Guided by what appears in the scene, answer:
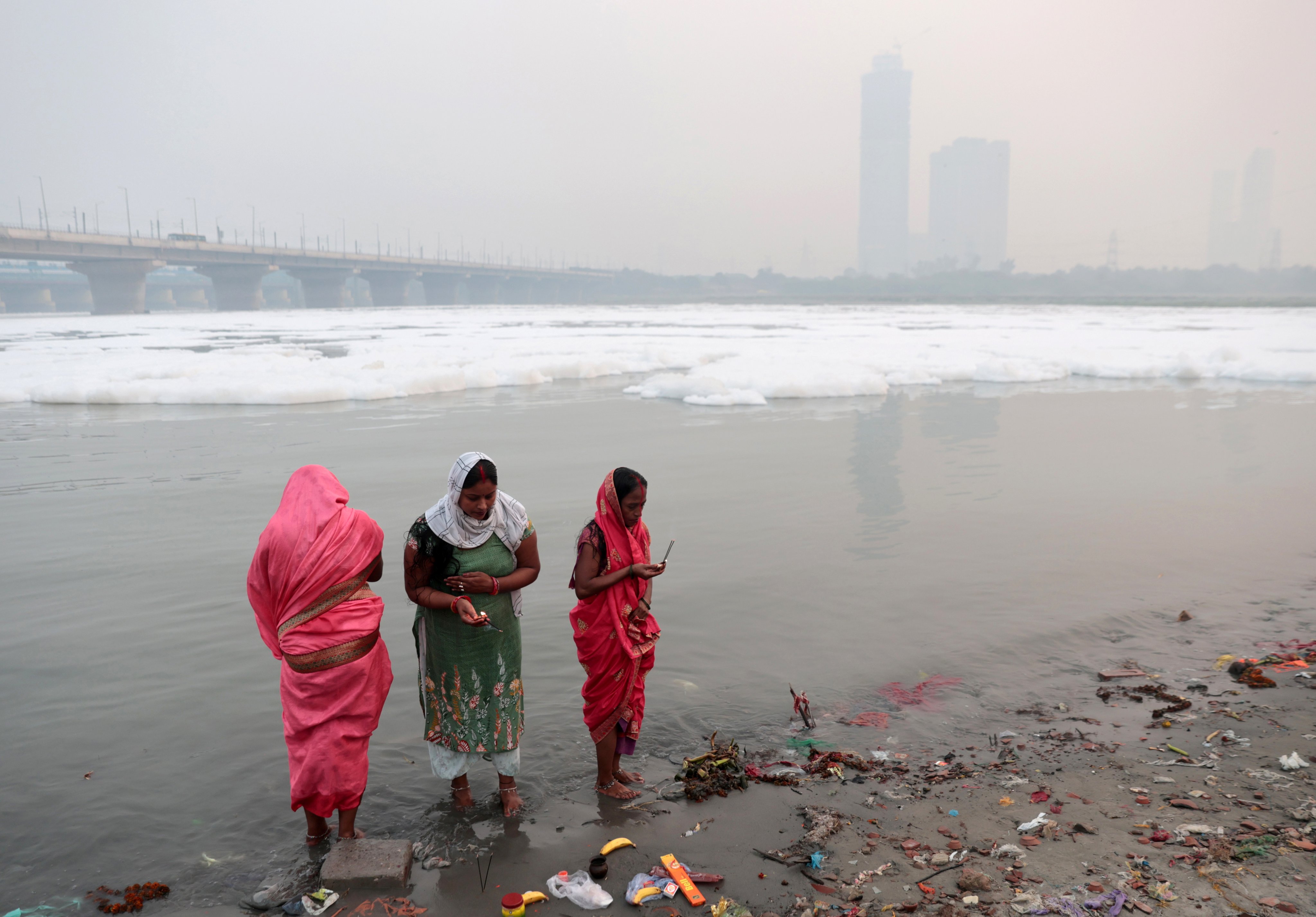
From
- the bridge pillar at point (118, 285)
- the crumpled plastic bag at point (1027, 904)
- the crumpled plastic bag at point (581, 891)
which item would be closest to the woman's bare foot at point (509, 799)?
the crumpled plastic bag at point (581, 891)

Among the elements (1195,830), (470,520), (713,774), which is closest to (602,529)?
(470,520)

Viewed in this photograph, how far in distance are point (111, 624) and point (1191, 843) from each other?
18.8ft

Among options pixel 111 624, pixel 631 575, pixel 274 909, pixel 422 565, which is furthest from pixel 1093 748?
pixel 111 624

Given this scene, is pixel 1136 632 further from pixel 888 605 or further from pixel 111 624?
pixel 111 624

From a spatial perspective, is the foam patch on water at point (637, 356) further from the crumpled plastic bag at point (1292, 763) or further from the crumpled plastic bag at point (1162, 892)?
the crumpled plastic bag at point (1162, 892)

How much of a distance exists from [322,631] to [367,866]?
2.66 ft

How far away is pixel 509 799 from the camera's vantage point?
10.3ft

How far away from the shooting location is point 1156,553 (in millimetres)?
6281

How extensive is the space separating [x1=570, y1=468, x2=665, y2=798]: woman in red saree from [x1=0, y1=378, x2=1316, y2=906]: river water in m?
0.35

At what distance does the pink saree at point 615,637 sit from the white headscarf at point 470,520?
33cm

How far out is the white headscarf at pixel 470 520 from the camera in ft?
9.01

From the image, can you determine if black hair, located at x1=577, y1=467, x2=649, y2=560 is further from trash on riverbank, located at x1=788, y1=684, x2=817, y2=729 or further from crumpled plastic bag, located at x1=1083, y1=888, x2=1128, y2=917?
crumpled plastic bag, located at x1=1083, y1=888, x2=1128, y2=917

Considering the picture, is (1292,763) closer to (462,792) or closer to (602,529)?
(602,529)

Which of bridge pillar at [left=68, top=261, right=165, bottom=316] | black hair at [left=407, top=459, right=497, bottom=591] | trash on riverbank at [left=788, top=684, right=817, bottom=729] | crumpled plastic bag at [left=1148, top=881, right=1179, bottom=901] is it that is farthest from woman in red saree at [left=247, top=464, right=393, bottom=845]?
bridge pillar at [left=68, top=261, right=165, bottom=316]
